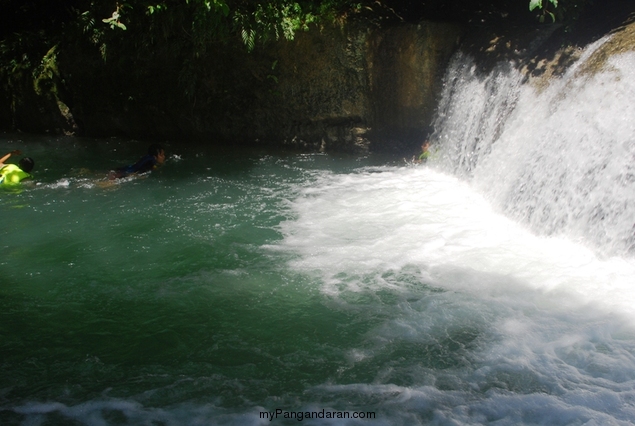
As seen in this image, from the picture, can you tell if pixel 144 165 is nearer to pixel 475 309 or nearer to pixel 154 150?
pixel 154 150

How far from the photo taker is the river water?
140 inches

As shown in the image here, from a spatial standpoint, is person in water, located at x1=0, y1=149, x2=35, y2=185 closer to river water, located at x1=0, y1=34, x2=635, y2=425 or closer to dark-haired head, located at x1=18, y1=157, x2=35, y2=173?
dark-haired head, located at x1=18, y1=157, x2=35, y2=173

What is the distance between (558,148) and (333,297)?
127 inches

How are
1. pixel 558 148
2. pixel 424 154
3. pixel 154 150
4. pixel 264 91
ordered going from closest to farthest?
pixel 558 148 → pixel 154 150 → pixel 424 154 → pixel 264 91

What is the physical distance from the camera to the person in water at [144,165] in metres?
8.38

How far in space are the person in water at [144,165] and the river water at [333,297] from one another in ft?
0.83

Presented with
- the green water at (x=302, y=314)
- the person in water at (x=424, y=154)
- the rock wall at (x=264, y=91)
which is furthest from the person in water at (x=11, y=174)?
the person in water at (x=424, y=154)

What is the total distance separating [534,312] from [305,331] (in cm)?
174

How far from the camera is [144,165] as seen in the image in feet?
28.1

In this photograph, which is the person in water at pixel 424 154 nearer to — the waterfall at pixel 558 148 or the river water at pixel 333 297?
the waterfall at pixel 558 148

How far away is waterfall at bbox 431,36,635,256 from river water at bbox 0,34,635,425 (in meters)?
0.03

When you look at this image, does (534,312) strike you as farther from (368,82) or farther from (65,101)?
(65,101)

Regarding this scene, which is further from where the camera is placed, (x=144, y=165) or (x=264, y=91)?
(x=264, y=91)

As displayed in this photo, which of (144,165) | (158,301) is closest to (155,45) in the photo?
(144,165)
